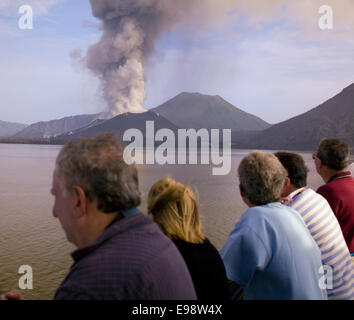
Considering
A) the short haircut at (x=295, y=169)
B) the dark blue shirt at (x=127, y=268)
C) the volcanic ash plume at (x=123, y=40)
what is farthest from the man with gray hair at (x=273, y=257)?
the volcanic ash plume at (x=123, y=40)

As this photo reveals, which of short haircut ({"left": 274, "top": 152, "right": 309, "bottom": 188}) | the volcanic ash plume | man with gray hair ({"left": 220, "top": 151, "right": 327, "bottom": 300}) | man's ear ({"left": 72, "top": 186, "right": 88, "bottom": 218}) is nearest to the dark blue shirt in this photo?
man's ear ({"left": 72, "top": 186, "right": 88, "bottom": 218})

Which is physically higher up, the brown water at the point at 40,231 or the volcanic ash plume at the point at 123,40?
the volcanic ash plume at the point at 123,40

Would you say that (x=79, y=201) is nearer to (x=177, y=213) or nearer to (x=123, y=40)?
(x=177, y=213)

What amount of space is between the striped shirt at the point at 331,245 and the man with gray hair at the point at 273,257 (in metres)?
0.38

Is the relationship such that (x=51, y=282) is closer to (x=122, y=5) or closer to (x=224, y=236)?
(x=224, y=236)

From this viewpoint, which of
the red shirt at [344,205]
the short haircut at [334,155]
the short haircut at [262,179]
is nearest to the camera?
the short haircut at [262,179]

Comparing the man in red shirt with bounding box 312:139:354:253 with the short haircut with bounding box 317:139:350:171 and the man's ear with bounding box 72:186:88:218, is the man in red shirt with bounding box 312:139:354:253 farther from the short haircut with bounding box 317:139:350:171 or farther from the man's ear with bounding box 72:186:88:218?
the man's ear with bounding box 72:186:88:218

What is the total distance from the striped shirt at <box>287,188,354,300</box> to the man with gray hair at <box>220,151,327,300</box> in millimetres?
385

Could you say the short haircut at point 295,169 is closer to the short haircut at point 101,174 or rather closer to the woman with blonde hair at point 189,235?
the woman with blonde hair at point 189,235

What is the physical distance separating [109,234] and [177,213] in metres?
0.60

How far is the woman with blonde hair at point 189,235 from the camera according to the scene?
1.85 metres
